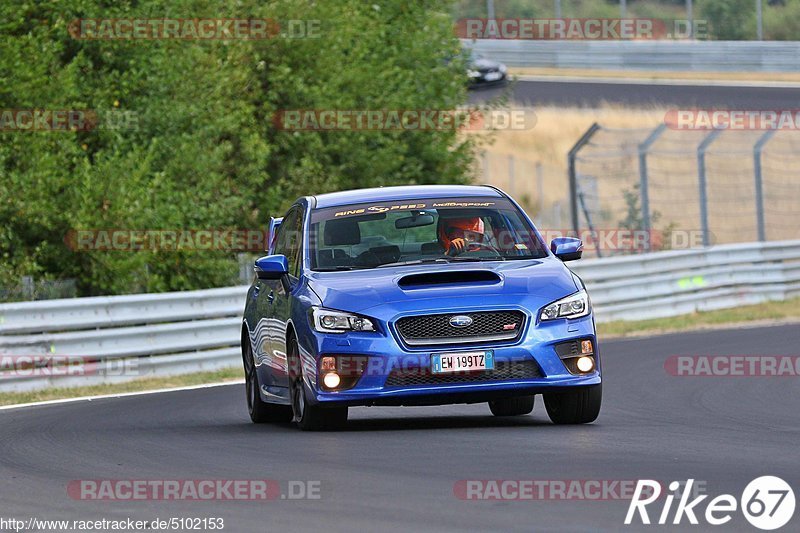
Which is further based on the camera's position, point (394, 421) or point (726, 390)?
point (726, 390)

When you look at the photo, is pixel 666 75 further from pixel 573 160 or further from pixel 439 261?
pixel 439 261

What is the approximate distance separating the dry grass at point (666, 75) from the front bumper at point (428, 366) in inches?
1496

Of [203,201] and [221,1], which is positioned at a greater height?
[221,1]

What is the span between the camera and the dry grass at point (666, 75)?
49656 mm

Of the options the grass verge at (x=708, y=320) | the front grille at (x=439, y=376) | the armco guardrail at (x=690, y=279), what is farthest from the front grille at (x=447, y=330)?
the armco guardrail at (x=690, y=279)

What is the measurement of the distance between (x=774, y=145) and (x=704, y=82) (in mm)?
4524

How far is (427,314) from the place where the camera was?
412 inches

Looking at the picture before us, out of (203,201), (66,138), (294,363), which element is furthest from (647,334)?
(294,363)

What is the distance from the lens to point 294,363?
11289 millimetres

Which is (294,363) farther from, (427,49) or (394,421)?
(427,49)

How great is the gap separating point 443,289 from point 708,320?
14189 mm

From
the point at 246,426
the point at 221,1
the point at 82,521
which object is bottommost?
the point at 246,426

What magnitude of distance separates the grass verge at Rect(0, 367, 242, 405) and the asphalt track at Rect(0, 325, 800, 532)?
2.18m

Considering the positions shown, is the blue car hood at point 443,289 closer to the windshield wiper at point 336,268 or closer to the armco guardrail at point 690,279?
the windshield wiper at point 336,268
